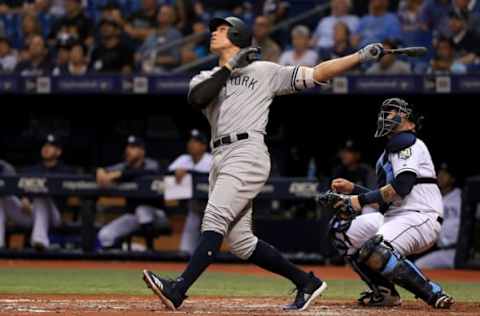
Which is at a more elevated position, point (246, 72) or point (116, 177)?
point (246, 72)

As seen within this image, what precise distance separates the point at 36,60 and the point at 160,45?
5.22 feet

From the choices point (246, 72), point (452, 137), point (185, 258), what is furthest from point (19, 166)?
point (246, 72)

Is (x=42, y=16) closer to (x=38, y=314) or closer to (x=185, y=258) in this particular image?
(x=185, y=258)

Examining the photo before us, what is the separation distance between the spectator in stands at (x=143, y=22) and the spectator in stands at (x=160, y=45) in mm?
184

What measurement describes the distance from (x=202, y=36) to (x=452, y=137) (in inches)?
130

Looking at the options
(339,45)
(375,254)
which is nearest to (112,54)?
(339,45)

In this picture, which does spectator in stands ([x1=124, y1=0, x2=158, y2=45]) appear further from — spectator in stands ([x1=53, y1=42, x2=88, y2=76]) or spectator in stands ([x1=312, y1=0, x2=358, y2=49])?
spectator in stands ([x1=312, y1=0, x2=358, y2=49])

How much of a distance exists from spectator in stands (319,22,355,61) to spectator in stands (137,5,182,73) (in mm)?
1966

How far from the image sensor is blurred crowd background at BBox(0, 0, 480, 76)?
1203cm

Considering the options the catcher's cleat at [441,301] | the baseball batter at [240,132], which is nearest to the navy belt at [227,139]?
the baseball batter at [240,132]

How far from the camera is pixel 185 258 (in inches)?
456

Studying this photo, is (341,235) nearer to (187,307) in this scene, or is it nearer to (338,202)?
(338,202)

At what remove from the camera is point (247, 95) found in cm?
603

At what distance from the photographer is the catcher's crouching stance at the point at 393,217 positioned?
19.7ft
